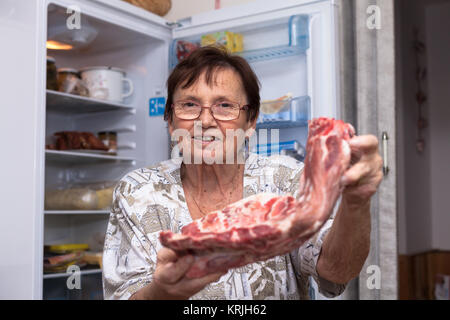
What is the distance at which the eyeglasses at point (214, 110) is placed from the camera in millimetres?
887

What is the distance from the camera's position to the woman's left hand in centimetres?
65

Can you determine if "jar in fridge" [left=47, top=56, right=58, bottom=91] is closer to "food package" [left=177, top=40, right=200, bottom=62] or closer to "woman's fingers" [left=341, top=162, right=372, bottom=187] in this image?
"food package" [left=177, top=40, right=200, bottom=62]

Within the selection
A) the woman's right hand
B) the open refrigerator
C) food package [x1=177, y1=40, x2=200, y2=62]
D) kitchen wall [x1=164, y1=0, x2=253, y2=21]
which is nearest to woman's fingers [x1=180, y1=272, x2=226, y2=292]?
the woman's right hand

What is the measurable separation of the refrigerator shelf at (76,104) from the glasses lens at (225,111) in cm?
142

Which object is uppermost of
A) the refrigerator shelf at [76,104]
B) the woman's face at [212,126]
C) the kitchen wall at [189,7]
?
the kitchen wall at [189,7]

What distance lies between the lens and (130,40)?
2.51 meters

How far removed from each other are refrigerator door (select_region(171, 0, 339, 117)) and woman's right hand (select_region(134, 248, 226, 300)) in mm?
1289

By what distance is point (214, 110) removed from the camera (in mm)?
885

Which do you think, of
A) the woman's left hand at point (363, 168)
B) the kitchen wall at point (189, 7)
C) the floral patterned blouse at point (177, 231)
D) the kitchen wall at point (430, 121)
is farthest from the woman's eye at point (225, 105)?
the kitchen wall at point (430, 121)

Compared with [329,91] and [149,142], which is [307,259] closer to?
[329,91]

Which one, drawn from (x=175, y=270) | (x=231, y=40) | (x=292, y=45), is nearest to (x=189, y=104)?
(x=175, y=270)

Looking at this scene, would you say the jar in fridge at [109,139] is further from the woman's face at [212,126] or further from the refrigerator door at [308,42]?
the woman's face at [212,126]
